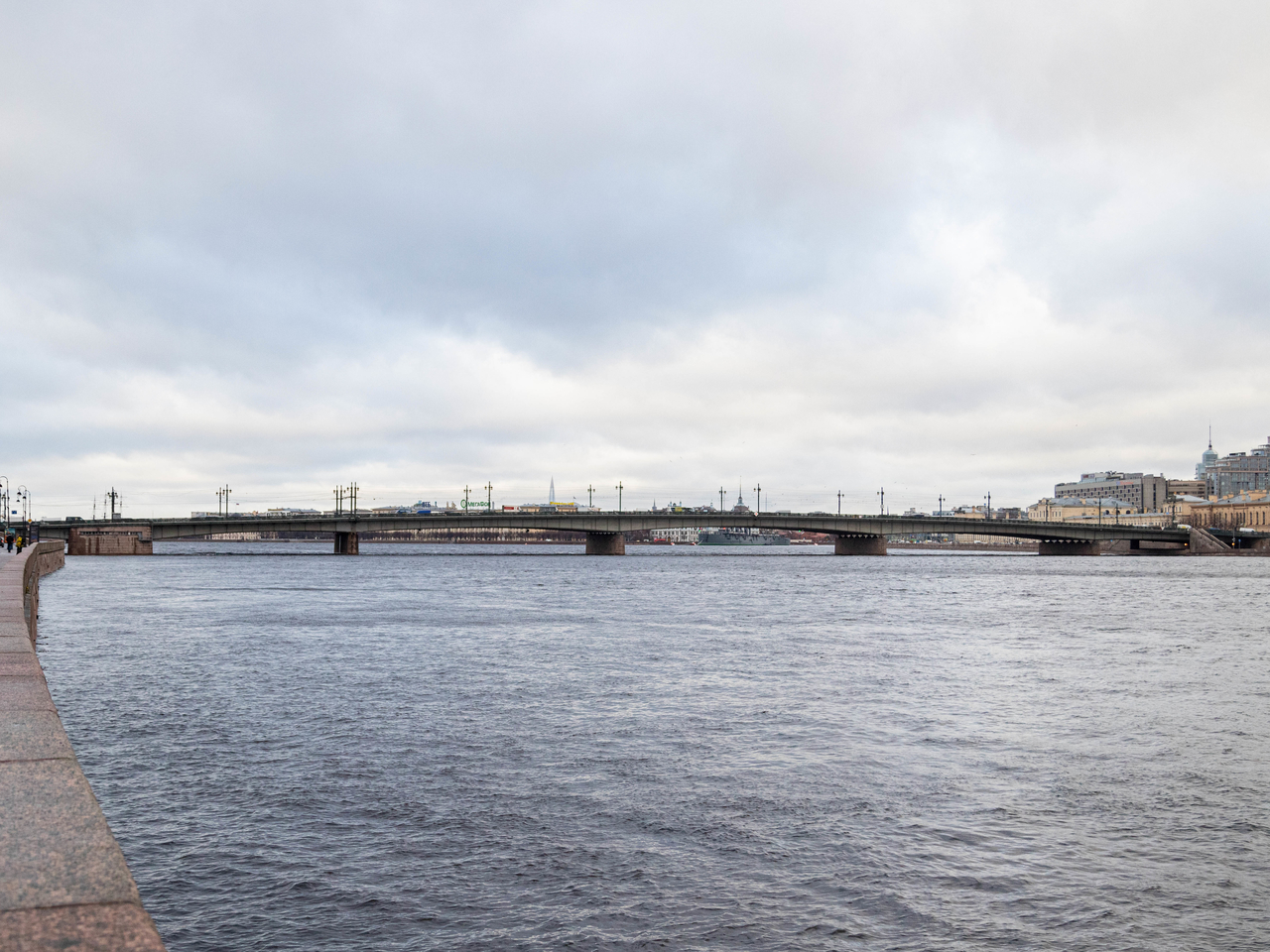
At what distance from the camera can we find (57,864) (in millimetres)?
4254

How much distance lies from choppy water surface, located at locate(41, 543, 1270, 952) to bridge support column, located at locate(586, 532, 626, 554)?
113358 millimetres

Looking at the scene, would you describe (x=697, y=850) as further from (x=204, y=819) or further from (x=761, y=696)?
(x=761, y=696)

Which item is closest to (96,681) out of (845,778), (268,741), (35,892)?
(268,741)

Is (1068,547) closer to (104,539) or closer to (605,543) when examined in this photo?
(605,543)

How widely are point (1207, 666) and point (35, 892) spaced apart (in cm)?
2691

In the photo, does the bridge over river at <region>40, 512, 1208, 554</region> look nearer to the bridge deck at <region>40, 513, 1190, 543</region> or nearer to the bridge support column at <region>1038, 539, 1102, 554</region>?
the bridge deck at <region>40, 513, 1190, 543</region>

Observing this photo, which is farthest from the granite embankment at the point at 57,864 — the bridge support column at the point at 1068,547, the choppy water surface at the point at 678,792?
the bridge support column at the point at 1068,547

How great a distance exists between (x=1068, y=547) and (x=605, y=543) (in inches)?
2963

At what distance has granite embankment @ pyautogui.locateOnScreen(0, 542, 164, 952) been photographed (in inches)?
142

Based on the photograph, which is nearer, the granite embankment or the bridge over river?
the granite embankment

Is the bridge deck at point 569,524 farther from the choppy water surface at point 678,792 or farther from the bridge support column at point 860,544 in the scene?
the choppy water surface at point 678,792

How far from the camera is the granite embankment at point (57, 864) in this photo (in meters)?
3.61

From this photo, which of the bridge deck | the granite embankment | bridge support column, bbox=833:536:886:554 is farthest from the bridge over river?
the granite embankment

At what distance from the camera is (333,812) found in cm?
1101
